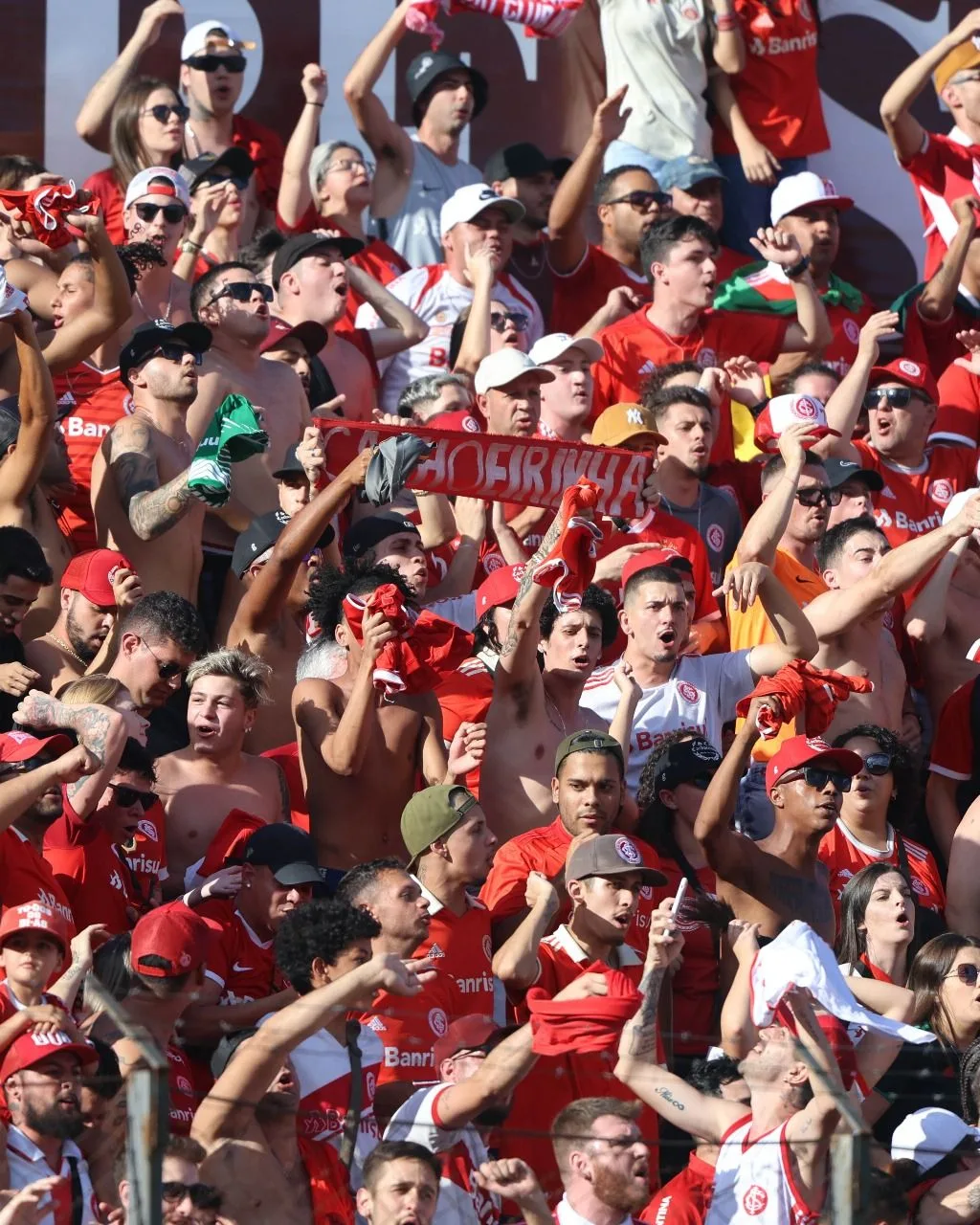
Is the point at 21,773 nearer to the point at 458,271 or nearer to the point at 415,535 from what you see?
the point at 415,535

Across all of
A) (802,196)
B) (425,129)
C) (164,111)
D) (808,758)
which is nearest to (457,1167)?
(808,758)

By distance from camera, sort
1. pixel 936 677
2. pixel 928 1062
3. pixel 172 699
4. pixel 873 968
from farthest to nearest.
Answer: pixel 936 677 → pixel 172 699 → pixel 873 968 → pixel 928 1062

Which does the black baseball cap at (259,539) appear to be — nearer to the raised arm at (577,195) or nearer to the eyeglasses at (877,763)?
the eyeglasses at (877,763)

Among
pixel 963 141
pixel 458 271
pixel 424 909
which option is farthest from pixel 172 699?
pixel 963 141

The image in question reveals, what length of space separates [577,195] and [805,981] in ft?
19.1

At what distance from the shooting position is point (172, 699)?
26.5 feet

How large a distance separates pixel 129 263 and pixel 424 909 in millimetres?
3537

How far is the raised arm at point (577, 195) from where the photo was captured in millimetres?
11531

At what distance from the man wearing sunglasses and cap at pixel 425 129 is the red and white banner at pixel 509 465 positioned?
3.25 m

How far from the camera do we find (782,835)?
789 centimetres

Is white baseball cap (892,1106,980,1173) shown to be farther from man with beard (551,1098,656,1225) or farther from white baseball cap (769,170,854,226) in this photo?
white baseball cap (769,170,854,226)

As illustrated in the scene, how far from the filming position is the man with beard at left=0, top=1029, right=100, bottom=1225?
534 cm

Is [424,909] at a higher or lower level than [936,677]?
higher

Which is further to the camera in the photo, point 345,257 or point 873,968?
point 345,257
